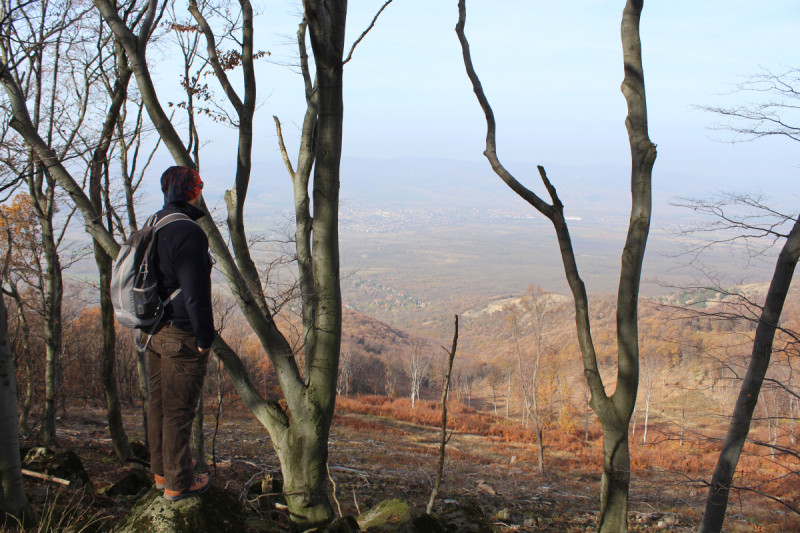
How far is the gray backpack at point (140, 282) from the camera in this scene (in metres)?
2.85

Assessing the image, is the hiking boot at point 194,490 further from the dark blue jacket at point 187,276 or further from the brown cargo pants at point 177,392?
the dark blue jacket at point 187,276

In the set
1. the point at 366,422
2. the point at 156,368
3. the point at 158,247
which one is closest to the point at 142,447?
the point at 156,368

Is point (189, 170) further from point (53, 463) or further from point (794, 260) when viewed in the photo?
point (794, 260)

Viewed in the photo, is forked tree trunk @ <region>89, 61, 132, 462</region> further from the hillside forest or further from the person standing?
the person standing

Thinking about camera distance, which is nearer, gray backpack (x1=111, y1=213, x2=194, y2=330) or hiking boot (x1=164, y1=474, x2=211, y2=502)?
gray backpack (x1=111, y1=213, x2=194, y2=330)

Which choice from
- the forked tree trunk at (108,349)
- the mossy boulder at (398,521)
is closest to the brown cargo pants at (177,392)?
the mossy boulder at (398,521)

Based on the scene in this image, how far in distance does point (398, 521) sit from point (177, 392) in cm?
175

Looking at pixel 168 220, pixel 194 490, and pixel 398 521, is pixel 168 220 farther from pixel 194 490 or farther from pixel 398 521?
pixel 398 521

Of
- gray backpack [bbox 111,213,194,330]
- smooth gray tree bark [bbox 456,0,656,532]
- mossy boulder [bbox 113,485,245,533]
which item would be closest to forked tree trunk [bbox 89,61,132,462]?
mossy boulder [bbox 113,485,245,533]

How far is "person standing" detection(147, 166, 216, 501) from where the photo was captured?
9.29ft

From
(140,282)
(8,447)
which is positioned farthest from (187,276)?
(8,447)

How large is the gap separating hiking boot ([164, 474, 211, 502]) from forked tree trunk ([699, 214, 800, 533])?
6.77 m

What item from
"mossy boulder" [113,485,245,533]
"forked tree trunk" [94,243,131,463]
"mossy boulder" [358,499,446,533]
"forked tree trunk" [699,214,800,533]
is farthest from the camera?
"forked tree trunk" [699,214,800,533]

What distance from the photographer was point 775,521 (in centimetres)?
1397
